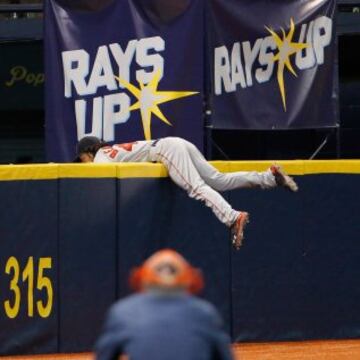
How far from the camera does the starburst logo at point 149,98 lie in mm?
12492

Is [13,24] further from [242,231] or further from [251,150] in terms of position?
[242,231]

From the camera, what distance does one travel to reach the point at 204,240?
1186cm

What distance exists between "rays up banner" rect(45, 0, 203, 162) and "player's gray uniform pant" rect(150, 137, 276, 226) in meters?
1.02

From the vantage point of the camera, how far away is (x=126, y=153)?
11.7 meters

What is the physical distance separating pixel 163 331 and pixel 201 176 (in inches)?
262

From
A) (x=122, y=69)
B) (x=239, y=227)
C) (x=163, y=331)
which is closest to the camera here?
(x=163, y=331)

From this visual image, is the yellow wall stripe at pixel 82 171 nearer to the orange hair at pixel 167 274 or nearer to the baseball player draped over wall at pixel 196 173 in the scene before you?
the baseball player draped over wall at pixel 196 173

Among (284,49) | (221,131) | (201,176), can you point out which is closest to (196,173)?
(201,176)

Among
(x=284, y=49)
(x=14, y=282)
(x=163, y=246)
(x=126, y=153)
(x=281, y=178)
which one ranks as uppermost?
(x=284, y=49)

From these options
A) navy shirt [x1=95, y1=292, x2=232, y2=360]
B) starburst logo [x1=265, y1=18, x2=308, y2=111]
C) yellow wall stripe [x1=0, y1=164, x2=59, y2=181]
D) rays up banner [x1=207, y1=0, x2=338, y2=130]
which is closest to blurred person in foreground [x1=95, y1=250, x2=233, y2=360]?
navy shirt [x1=95, y1=292, x2=232, y2=360]

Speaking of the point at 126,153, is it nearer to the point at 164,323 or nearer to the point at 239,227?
the point at 239,227

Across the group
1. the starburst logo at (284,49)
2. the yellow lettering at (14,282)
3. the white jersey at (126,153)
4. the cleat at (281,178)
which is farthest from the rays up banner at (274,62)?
the yellow lettering at (14,282)

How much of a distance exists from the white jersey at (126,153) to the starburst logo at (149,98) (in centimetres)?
81

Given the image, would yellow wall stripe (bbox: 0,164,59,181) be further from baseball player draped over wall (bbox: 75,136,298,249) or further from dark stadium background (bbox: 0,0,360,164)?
dark stadium background (bbox: 0,0,360,164)
